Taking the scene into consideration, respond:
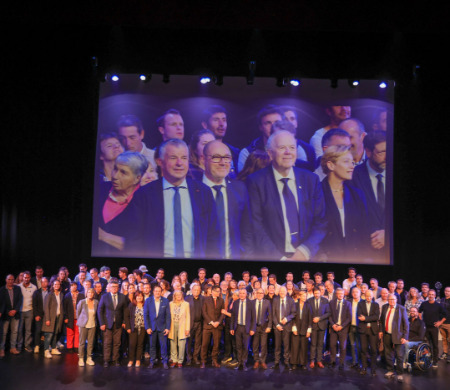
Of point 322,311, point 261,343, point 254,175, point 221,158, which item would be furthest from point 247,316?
point 221,158

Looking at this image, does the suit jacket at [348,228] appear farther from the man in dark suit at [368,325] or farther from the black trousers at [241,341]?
the black trousers at [241,341]

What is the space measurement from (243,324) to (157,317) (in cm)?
152

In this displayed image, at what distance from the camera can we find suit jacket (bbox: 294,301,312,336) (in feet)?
26.2

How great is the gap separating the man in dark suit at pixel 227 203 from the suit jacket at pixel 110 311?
11.0 feet

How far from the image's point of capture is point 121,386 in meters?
6.99

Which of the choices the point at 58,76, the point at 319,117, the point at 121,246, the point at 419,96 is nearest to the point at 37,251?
the point at 121,246

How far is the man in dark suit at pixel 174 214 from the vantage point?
10.8m

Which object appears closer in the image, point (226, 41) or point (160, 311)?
point (160, 311)

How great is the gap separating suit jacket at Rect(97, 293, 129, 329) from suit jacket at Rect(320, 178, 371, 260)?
4992 millimetres

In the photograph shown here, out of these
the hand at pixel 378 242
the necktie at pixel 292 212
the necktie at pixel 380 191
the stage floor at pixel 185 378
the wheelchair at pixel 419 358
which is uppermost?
the necktie at pixel 380 191

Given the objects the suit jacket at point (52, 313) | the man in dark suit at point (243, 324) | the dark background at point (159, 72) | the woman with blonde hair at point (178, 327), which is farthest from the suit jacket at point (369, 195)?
the suit jacket at point (52, 313)

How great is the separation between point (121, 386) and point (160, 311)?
1.34 m

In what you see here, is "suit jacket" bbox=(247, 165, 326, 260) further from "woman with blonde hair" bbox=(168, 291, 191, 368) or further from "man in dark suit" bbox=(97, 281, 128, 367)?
"man in dark suit" bbox=(97, 281, 128, 367)

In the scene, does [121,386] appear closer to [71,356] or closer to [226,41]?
[71,356]
